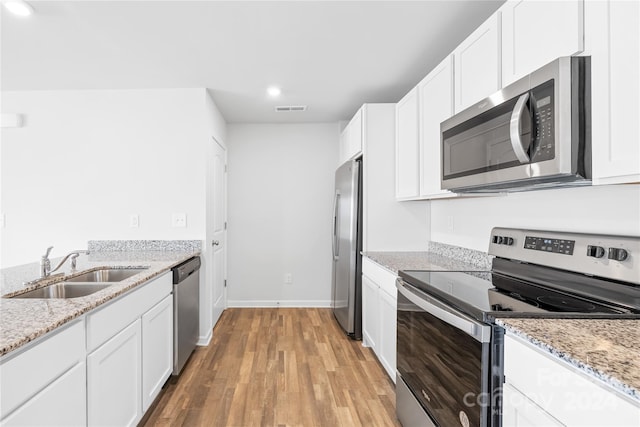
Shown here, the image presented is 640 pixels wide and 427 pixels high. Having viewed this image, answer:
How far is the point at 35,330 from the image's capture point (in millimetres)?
1039

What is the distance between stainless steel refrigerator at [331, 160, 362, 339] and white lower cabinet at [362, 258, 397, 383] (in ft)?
0.44

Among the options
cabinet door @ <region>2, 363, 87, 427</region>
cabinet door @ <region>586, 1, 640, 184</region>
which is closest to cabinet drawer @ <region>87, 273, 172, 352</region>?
cabinet door @ <region>2, 363, 87, 427</region>

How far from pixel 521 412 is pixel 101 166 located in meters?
3.53

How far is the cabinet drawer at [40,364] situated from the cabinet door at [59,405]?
0.02m

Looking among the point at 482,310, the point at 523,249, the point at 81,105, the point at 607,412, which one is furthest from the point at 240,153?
the point at 607,412

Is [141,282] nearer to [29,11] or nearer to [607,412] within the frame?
[29,11]

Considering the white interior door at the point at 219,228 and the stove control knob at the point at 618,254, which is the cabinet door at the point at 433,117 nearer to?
the stove control knob at the point at 618,254

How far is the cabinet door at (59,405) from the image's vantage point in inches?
39.4

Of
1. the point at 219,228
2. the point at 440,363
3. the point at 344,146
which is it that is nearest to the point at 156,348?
the point at 440,363

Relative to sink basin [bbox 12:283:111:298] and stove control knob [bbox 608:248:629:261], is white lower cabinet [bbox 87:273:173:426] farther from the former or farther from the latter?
Result: stove control knob [bbox 608:248:629:261]

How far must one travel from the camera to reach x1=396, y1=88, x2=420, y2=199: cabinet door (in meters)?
2.54

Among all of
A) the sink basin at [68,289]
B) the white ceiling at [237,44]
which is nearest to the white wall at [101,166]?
the white ceiling at [237,44]

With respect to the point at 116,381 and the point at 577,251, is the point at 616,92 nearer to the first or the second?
the point at 577,251

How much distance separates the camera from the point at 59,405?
116 cm
